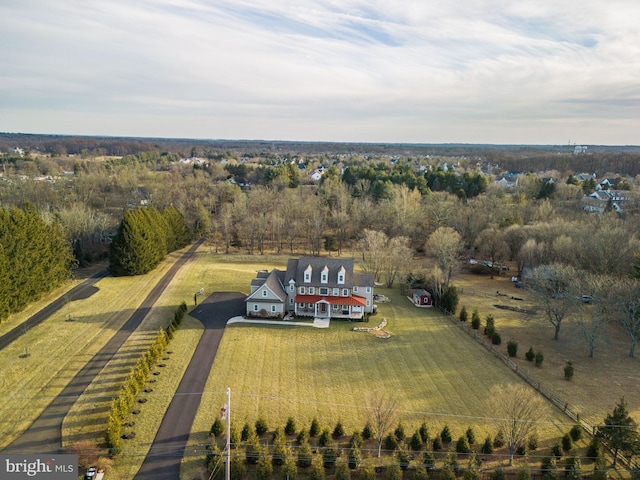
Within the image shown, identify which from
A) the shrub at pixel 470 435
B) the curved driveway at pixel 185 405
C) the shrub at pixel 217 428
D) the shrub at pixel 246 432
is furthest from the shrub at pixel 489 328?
the shrub at pixel 217 428

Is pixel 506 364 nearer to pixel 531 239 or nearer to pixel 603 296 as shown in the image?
pixel 603 296

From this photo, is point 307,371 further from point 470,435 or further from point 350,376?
point 470,435

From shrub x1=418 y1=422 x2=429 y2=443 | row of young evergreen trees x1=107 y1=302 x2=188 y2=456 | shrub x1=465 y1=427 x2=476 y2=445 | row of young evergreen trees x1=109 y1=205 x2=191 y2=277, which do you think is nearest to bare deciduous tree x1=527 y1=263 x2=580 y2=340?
shrub x1=465 y1=427 x2=476 y2=445

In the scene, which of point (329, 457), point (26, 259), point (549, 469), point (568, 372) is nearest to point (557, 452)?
point (549, 469)

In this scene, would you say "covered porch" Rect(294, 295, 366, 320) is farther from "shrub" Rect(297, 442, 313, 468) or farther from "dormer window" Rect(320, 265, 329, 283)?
"shrub" Rect(297, 442, 313, 468)

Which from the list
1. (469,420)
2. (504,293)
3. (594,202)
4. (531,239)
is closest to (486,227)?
(531,239)

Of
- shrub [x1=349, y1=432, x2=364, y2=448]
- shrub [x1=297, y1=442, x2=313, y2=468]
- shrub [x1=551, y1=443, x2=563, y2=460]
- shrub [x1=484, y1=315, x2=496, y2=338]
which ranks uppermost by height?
shrub [x1=484, y1=315, x2=496, y2=338]

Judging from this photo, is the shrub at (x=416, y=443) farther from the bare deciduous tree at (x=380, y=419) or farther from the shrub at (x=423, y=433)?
the bare deciduous tree at (x=380, y=419)
